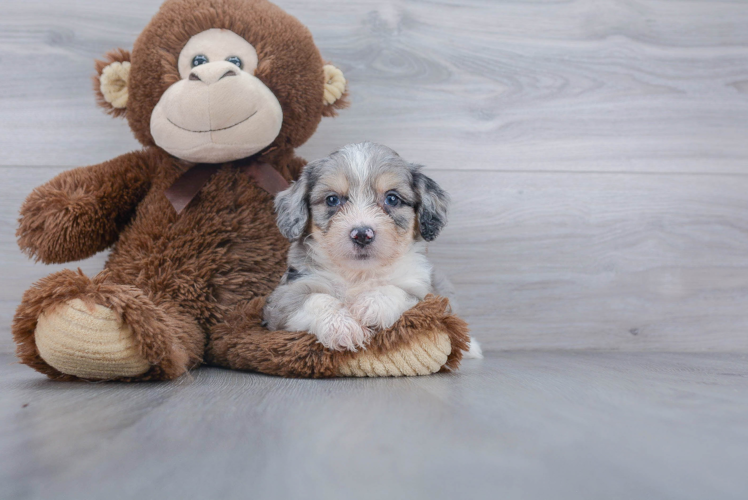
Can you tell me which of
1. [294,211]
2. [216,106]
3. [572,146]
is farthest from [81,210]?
[572,146]

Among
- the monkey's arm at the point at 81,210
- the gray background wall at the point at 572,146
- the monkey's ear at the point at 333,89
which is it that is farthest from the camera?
the gray background wall at the point at 572,146

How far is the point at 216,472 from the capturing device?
82 centimetres

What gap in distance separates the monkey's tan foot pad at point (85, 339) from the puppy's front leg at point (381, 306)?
583 mm

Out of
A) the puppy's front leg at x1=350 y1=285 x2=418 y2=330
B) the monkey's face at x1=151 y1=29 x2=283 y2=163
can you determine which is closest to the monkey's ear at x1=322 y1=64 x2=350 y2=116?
the monkey's face at x1=151 y1=29 x2=283 y2=163

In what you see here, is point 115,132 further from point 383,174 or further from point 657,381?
point 657,381

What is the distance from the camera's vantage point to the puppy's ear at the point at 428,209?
1.72m

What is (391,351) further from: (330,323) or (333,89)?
(333,89)

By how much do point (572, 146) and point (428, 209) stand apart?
1075 millimetres

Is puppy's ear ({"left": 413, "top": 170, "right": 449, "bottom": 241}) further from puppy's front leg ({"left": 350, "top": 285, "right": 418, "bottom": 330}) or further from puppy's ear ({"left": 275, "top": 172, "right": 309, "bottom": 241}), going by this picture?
puppy's ear ({"left": 275, "top": 172, "right": 309, "bottom": 241})

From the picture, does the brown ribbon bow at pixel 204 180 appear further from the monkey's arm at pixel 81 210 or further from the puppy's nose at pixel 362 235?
the puppy's nose at pixel 362 235

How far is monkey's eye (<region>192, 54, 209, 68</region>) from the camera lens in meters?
1.78

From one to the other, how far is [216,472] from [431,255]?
5.43ft

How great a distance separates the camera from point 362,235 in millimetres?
1551

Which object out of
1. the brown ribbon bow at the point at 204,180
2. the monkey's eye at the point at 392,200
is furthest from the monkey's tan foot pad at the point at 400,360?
the brown ribbon bow at the point at 204,180
